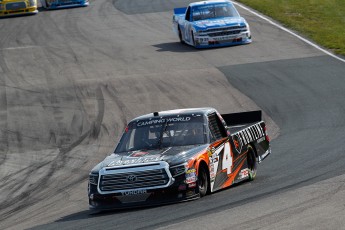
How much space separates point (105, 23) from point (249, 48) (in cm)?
892

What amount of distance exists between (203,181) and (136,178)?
1.00m

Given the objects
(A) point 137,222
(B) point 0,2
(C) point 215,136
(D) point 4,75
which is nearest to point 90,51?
(D) point 4,75

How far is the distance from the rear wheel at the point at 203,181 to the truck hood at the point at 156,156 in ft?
0.87

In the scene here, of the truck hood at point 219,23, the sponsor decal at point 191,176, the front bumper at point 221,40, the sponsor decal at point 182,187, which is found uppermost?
the sponsor decal at point 191,176

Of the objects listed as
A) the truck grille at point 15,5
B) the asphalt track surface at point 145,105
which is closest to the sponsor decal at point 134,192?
the asphalt track surface at point 145,105

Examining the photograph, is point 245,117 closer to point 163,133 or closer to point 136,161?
point 163,133

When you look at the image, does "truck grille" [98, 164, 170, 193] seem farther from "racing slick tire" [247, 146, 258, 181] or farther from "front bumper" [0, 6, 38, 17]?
"front bumper" [0, 6, 38, 17]

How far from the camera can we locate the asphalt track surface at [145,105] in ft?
37.3

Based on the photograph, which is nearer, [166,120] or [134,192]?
[134,192]

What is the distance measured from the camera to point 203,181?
1271cm

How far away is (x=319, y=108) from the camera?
2294 centimetres

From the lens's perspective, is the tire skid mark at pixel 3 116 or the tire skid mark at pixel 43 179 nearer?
the tire skid mark at pixel 43 179

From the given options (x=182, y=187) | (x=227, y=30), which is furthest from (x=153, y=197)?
(x=227, y=30)

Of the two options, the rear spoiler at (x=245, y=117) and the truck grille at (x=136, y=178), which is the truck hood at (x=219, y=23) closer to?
the rear spoiler at (x=245, y=117)
